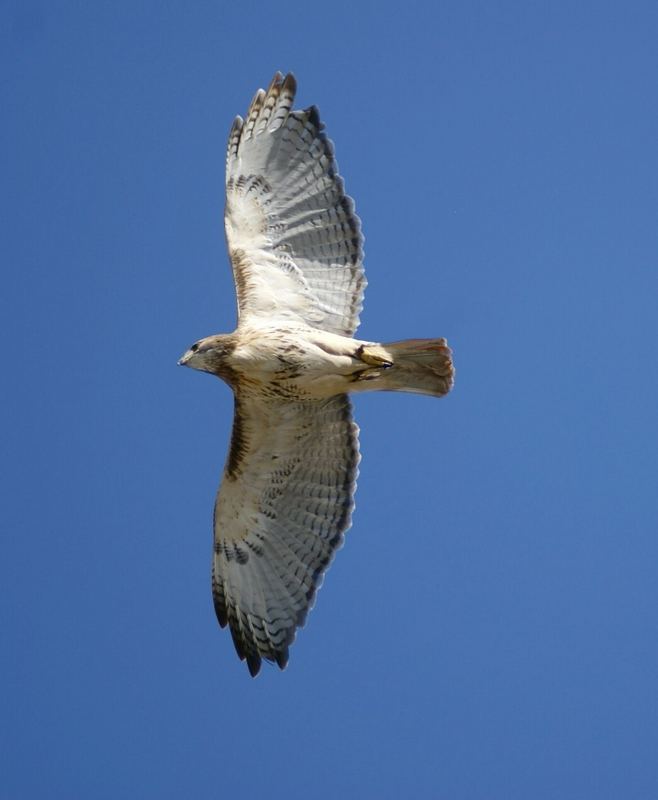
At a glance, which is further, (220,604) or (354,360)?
(220,604)

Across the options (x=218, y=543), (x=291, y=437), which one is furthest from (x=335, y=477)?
(x=218, y=543)

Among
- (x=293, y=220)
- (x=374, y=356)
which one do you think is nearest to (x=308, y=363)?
(x=374, y=356)

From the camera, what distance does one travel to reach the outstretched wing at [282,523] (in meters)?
7.07

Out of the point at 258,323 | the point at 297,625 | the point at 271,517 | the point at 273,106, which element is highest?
the point at 273,106

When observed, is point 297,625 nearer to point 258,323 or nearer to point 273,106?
point 258,323

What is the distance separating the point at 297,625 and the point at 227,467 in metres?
1.01

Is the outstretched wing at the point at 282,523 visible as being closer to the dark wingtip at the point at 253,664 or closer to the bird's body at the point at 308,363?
the dark wingtip at the point at 253,664

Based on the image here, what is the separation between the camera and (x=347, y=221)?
7102mm

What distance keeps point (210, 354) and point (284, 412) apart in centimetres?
64

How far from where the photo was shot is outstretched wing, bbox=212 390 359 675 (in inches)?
278

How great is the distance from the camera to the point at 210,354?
6500 millimetres

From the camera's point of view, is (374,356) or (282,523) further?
(282,523)

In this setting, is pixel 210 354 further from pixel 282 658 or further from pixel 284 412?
pixel 282 658

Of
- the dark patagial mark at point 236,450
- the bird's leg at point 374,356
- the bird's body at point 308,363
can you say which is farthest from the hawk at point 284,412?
the bird's leg at point 374,356
